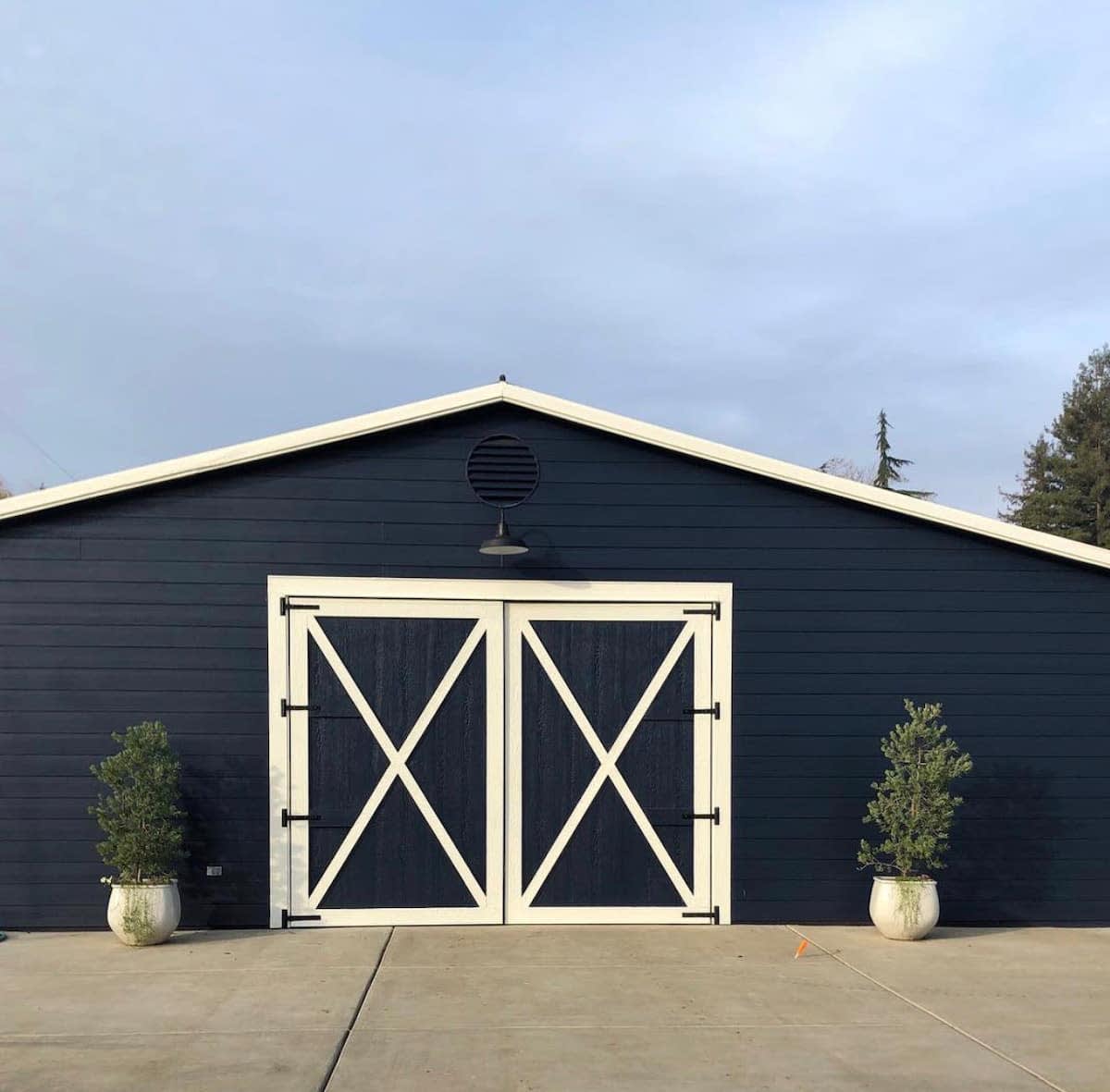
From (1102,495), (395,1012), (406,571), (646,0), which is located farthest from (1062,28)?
(1102,495)

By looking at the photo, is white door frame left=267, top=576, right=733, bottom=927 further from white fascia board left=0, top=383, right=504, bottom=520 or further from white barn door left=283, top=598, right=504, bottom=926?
white fascia board left=0, top=383, right=504, bottom=520

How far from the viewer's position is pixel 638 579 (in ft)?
22.9

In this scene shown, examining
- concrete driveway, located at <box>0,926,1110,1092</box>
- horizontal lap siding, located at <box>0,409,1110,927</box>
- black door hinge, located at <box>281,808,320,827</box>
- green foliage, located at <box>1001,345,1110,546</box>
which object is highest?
green foliage, located at <box>1001,345,1110,546</box>

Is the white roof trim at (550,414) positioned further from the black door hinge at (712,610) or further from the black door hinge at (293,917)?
the black door hinge at (293,917)

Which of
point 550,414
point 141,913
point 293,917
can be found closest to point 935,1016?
point 293,917

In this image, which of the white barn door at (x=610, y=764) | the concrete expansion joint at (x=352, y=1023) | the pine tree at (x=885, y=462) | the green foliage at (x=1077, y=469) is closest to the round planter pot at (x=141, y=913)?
the concrete expansion joint at (x=352, y=1023)

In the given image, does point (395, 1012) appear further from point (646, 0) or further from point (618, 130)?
point (618, 130)

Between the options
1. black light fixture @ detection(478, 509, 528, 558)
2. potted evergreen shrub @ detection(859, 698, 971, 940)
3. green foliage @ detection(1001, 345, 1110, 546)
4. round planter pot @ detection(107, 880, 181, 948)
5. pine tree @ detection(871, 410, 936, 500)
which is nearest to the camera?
round planter pot @ detection(107, 880, 181, 948)

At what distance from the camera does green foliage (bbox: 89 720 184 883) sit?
6137 millimetres

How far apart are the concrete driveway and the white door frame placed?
0.43m

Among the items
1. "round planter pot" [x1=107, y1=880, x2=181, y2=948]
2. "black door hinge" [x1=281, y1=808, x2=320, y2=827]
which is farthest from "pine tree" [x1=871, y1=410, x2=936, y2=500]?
"round planter pot" [x1=107, y1=880, x2=181, y2=948]

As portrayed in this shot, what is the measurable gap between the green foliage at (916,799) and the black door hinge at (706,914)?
0.93m

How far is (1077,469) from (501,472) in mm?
26235

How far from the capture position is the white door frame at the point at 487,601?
671 cm
